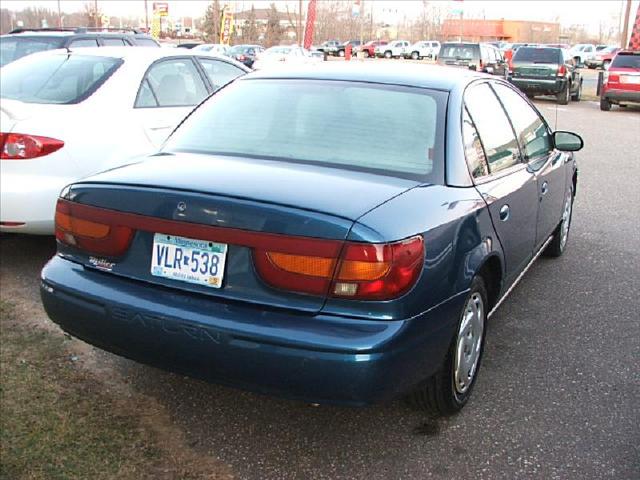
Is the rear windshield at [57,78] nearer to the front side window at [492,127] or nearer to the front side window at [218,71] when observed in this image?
the front side window at [218,71]

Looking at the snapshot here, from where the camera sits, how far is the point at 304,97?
3.54m

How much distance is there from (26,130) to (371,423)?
3085mm

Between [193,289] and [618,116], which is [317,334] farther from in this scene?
[618,116]

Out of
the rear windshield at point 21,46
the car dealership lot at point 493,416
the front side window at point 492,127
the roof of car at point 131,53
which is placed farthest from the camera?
the rear windshield at point 21,46

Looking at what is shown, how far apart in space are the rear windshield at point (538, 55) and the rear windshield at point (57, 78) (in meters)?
18.6

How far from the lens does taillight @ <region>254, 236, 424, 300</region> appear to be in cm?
248

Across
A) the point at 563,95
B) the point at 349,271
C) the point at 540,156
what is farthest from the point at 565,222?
the point at 563,95

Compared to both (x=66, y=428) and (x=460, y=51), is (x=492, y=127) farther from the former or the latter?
(x=460, y=51)

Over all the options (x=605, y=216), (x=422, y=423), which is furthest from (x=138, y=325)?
(x=605, y=216)

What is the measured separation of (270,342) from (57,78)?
4019mm

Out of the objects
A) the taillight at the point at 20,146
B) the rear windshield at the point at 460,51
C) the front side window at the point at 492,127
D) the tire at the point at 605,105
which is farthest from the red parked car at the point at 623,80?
the taillight at the point at 20,146

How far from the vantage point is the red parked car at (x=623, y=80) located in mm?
19125

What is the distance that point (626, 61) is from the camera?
19469 mm

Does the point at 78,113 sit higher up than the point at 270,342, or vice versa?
the point at 78,113
